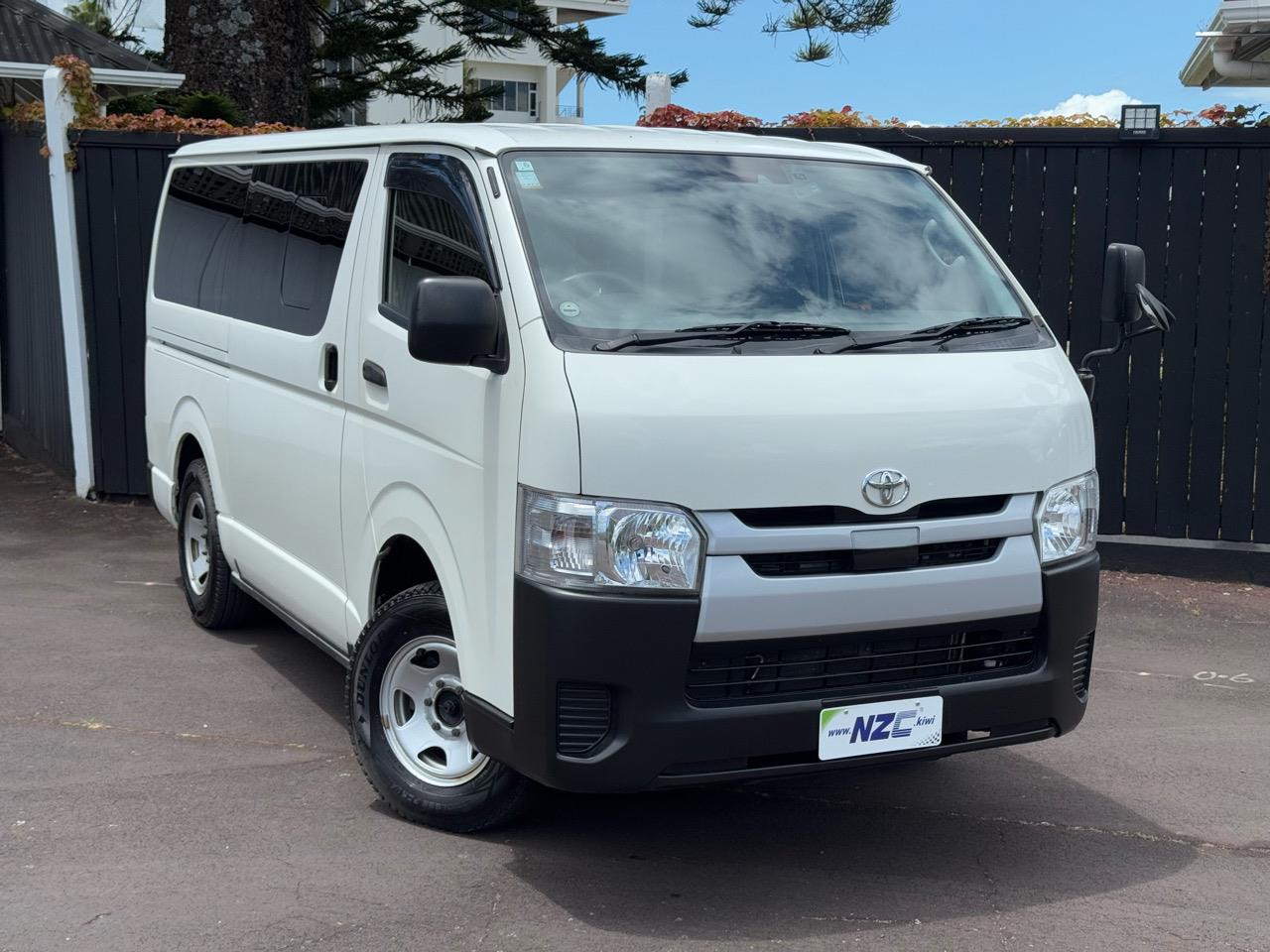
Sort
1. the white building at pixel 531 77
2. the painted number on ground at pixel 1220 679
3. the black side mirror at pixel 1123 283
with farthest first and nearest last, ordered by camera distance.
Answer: the white building at pixel 531 77, the painted number on ground at pixel 1220 679, the black side mirror at pixel 1123 283

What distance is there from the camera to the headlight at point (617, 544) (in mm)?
4008

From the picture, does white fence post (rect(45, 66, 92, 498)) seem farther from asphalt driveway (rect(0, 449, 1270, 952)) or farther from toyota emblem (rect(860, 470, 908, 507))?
toyota emblem (rect(860, 470, 908, 507))

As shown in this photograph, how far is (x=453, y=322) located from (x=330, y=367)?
135cm

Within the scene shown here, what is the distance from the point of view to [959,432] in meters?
4.34

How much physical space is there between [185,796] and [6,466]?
8003mm

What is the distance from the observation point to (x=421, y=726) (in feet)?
16.0

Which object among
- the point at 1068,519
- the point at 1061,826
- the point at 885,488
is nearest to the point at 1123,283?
the point at 1068,519

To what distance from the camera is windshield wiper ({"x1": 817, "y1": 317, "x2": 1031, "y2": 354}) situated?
178 inches

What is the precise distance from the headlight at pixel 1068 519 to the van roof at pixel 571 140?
57.9 inches

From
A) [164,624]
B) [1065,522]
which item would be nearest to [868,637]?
[1065,522]

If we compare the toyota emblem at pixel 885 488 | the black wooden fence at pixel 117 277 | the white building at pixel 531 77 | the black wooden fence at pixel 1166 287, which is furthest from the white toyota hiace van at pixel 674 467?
the white building at pixel 531 77

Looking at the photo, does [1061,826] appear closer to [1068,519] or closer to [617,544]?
[1068,519]

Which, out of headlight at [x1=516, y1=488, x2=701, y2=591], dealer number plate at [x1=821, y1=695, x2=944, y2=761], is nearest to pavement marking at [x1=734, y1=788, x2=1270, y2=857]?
dealer number plate at [x1=821, y1=695, x2=944, y2=761]

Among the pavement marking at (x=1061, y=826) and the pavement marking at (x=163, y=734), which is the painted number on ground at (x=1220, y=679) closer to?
the pavement marking at (x=1061, y=826)
